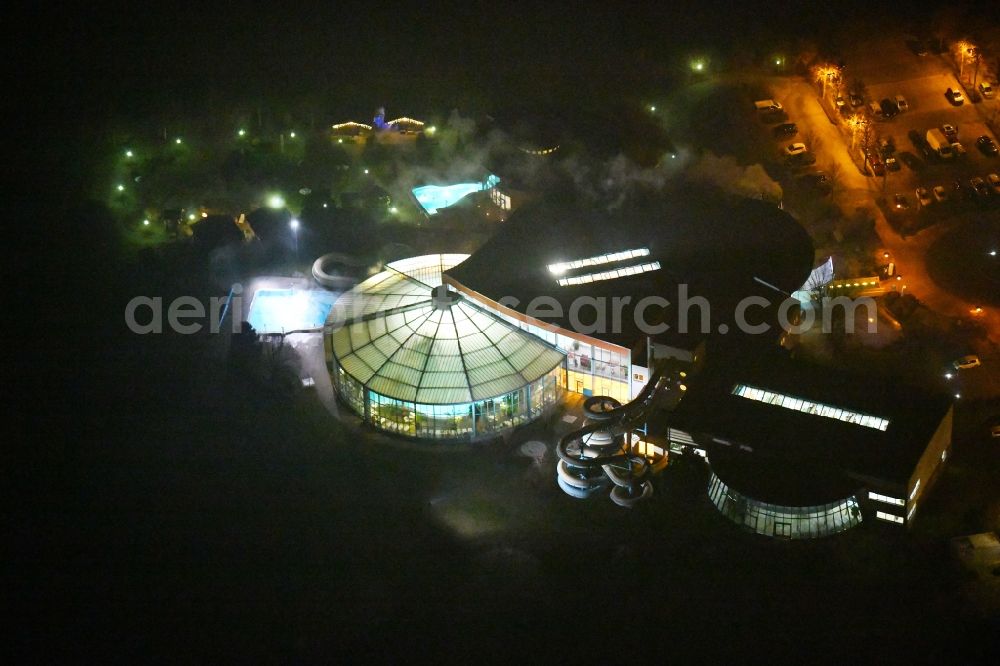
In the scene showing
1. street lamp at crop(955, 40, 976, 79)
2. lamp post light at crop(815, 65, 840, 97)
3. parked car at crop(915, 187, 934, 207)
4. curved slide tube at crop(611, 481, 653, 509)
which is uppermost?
street lamp at crop(955, 40, 976, 79)

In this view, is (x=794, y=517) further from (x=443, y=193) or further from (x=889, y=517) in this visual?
(x=443, y=193)

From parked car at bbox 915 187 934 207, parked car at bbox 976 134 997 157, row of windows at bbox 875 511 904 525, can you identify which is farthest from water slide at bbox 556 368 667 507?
parked car at bbox 976 134 997 157

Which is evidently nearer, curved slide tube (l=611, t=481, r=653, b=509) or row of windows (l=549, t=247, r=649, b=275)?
curved slide tube (l=611, t=481, r=653, b=509)

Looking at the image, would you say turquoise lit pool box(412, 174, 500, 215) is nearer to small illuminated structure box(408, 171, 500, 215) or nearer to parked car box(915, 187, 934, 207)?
small illuminated structure box(408, 171, 500, 215)

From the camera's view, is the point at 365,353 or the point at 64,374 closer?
the point at 365,353

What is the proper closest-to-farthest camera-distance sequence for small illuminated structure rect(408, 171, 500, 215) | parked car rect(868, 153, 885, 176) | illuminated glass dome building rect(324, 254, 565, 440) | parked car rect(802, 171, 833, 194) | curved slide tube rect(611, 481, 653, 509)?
1. curved slide tube rect(611, 481, 653, 509)
2. illuminated glass dome building rect(324, 254, 565, 440)
3. parked car rect(802, 171, 833, 194)
4. parked car rect(868, 153, 885, 176)
5. small illuminated structure rect(408, 171, 500, 215)

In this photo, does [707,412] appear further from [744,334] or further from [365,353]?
[365,353]

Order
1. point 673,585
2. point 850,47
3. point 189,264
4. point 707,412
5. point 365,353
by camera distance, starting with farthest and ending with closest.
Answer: point 850,47
point 189,264
point 365,353
point 707,412
point 673,585

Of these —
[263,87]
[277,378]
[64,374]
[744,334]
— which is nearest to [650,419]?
[744,334]
